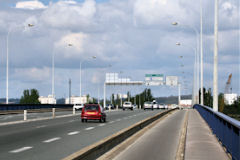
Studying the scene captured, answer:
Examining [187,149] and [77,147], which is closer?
[187,149]

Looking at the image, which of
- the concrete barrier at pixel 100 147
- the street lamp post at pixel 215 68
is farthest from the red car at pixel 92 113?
the concrete barrier at pixel 100 147

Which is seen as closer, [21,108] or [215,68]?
Answer: [215,68]

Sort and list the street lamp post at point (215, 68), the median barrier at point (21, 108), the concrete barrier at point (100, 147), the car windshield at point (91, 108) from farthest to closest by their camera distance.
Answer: the median barrier at point (21, 108)
the car windshield at point (91, 108)
the street lamp post at point (215, 68)
the concrete barrier at point (100, 147)

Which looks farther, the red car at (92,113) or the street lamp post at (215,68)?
the red car at (92,113)

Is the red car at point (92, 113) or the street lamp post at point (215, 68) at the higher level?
the street lamp post at point (215, 68)

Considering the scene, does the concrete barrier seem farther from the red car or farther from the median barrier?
the median barrier

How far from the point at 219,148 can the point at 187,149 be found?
49.7 inches

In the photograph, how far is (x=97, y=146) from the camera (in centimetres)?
1340

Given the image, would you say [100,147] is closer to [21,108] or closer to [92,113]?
[92,113]

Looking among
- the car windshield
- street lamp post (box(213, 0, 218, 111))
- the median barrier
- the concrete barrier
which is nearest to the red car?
the car windshield

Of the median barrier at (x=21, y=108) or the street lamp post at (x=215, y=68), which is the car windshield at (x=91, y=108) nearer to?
the street lamp post at (x=215, y=68)

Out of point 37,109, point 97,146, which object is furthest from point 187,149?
point 37,109

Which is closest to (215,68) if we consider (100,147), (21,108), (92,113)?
(92,113)

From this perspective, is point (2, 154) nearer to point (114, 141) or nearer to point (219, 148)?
point (114, 141)
